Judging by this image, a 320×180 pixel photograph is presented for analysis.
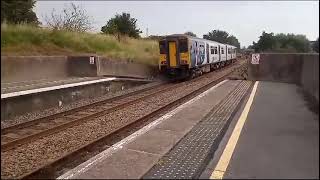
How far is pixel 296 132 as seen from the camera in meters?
1.83

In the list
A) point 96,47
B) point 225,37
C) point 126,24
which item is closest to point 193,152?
point 225,37

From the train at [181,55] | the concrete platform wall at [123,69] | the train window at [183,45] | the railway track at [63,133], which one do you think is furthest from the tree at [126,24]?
the railway track at [63,133]

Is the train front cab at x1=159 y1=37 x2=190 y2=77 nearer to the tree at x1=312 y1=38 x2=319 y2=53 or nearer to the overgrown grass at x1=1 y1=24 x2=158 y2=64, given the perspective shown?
the overgrown grass at x1=1 y1=24 x2=158 y2=64

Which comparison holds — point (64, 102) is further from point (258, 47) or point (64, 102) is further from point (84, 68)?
point (258, 47)

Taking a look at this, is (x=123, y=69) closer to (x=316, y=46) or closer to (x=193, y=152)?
(x=193, y=152)

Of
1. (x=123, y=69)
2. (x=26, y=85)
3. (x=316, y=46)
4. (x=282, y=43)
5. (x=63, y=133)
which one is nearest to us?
(x=316, y=46)

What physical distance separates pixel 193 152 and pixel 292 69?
497 centimetres

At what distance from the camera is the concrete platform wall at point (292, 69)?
1.69m

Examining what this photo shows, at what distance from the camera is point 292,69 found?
191 centimetres

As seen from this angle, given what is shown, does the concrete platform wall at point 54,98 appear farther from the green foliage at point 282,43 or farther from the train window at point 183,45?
the green foliage at point 282,43

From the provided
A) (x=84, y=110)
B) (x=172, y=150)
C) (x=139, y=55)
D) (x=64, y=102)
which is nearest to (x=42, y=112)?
(x=84, y=110)

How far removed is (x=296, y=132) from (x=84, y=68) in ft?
77.7

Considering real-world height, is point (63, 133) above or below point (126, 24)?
below

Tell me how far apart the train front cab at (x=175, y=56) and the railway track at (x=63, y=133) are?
9050 mm
